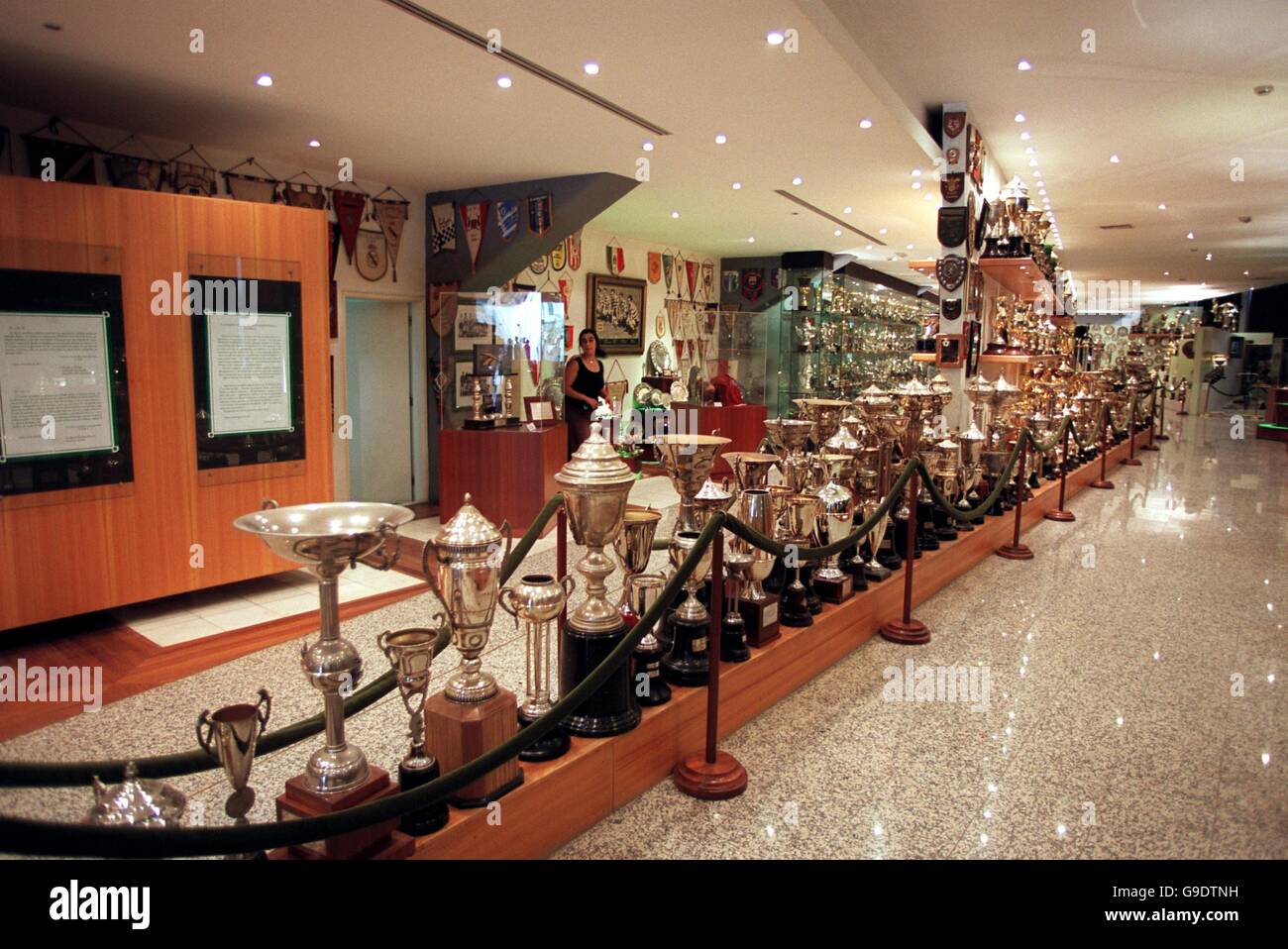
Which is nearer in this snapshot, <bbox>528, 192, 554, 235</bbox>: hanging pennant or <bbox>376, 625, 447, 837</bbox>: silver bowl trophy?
<bbox>376, 625, 447, 837</bbox>: silver bowl trophy

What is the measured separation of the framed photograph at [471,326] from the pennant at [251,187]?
1998 millimetres

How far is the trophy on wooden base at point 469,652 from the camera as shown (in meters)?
2.28

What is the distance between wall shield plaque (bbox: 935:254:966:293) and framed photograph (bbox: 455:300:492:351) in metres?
4.87

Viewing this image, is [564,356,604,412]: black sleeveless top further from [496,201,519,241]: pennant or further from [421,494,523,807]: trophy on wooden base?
[421,494,523,807]: trophy on wooden base

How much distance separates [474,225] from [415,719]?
24.0 ft

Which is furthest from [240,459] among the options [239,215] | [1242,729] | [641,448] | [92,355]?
[641,448]

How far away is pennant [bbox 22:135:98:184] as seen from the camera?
5777 millimetres

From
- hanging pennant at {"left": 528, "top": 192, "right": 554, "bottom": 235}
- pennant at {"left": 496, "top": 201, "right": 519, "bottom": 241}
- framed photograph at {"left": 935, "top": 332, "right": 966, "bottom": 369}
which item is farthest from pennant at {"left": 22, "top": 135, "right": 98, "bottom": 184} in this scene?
framed photograph at {"left": 935, "top": 332, "right": 966, "bottom": 369}

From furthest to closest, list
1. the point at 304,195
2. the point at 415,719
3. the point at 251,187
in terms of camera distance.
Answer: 1. the point at 304,195
2. the point at 251,187
3. the point at 415,719

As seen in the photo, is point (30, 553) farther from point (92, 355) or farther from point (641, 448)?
point (641, 448)

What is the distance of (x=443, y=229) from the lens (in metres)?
8.89

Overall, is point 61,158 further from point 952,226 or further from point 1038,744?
point 952,226

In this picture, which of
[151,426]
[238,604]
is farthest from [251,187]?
[238,604]
